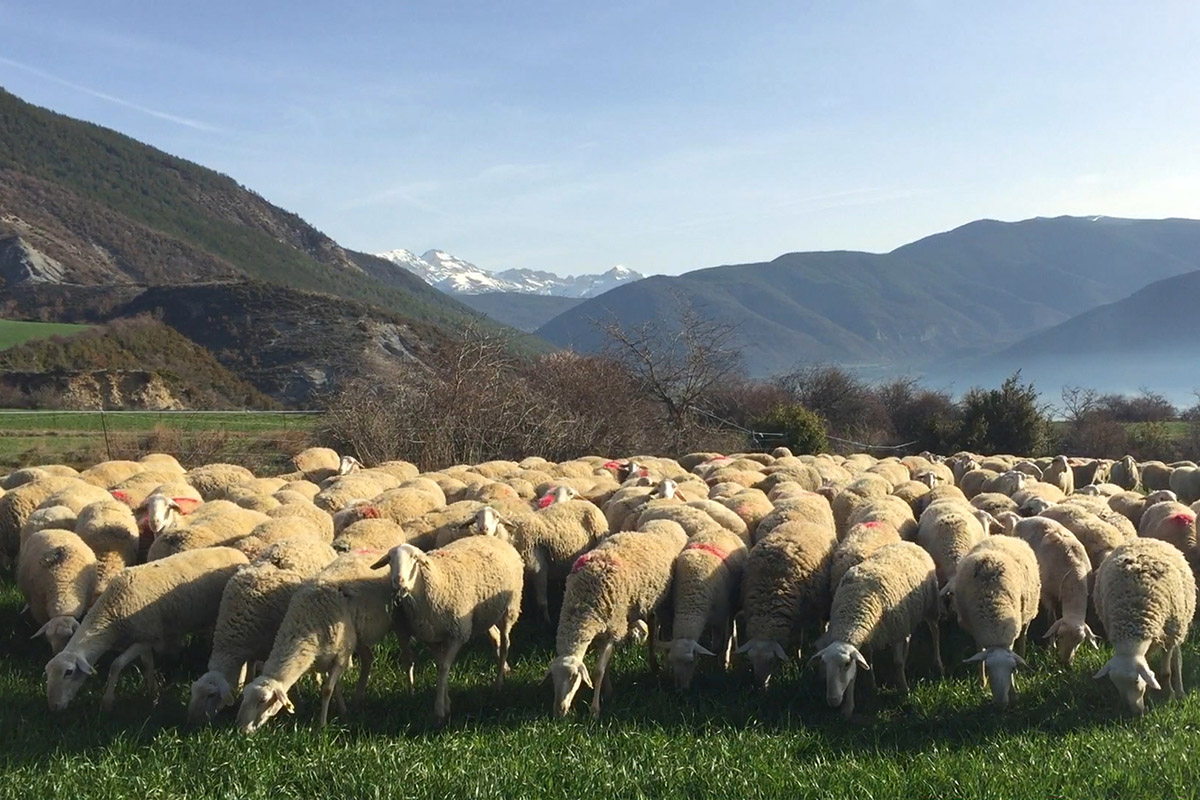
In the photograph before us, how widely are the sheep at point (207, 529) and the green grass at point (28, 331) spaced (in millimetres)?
58940

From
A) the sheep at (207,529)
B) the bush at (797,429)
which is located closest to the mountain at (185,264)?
the bush at (797,429)

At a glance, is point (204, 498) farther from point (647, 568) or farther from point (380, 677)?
point (647, 568)

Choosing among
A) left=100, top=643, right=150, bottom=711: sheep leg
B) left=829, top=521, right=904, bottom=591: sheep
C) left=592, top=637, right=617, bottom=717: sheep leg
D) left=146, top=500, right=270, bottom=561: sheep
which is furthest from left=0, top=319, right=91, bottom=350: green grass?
left=829, top=521, right=904, bottom=591: sheep

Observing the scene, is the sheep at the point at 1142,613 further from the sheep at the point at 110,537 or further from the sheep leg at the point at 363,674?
the sheep at the point at 110,537

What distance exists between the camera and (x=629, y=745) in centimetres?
630

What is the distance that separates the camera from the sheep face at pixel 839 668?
6.92m

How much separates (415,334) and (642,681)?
70391 mm

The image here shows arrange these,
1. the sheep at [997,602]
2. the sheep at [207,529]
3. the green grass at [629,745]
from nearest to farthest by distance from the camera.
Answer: the green grass at [629,745]
the sheep at [997,602]
the sheep at [207,529]

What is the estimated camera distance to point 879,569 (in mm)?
7711

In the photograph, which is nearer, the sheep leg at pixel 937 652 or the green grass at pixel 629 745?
the green grass at pixel 629 745

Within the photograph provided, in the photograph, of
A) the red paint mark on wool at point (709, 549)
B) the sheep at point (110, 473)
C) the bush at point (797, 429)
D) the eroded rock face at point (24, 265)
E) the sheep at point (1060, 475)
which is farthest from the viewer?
the eroded rock face at point (24, 265)

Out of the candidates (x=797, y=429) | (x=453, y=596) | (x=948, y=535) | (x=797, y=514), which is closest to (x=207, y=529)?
(x=453, y=596)

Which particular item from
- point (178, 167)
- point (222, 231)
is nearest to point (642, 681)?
point (222, 231)

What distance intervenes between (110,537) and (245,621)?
10.0ft
